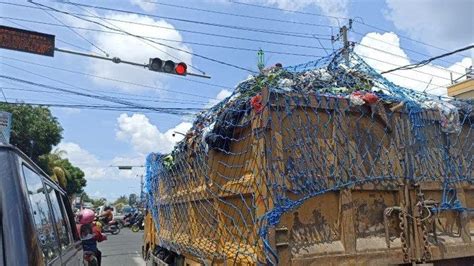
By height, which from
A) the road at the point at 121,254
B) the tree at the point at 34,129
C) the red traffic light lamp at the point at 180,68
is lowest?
the road at the point at 121,254

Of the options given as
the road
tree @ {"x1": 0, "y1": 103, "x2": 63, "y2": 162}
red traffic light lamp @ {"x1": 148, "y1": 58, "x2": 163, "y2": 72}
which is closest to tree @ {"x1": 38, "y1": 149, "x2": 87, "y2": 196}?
tree @ {"x1": 0, "y1": 103, "x2": 63, "y2": 162}

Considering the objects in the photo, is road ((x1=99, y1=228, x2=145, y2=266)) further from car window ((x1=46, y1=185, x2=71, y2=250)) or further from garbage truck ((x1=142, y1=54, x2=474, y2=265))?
car window ((x1=46, y1=185, x2=71, y2=250))

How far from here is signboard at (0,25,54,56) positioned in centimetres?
938

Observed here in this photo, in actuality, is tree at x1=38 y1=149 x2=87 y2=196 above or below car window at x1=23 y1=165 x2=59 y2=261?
above

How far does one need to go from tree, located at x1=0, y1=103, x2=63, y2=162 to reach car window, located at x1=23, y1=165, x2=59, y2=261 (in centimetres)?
2538

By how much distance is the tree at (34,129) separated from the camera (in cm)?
2709

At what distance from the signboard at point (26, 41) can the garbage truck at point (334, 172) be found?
20.5 feet

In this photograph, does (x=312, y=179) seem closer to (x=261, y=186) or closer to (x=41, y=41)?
(x=261, y=186)

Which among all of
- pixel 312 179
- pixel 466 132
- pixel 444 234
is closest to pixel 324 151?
pixel 312 179

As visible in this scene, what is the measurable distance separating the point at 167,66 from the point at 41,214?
9.03 meters

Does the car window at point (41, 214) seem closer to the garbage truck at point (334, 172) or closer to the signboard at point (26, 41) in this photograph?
the garbage truck at point (334, 172)

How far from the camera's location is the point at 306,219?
3695 millimetres

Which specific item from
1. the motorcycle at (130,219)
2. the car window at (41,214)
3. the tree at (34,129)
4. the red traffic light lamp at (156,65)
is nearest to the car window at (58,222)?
the car window at (41,214)

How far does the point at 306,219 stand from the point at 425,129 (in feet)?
5.14
